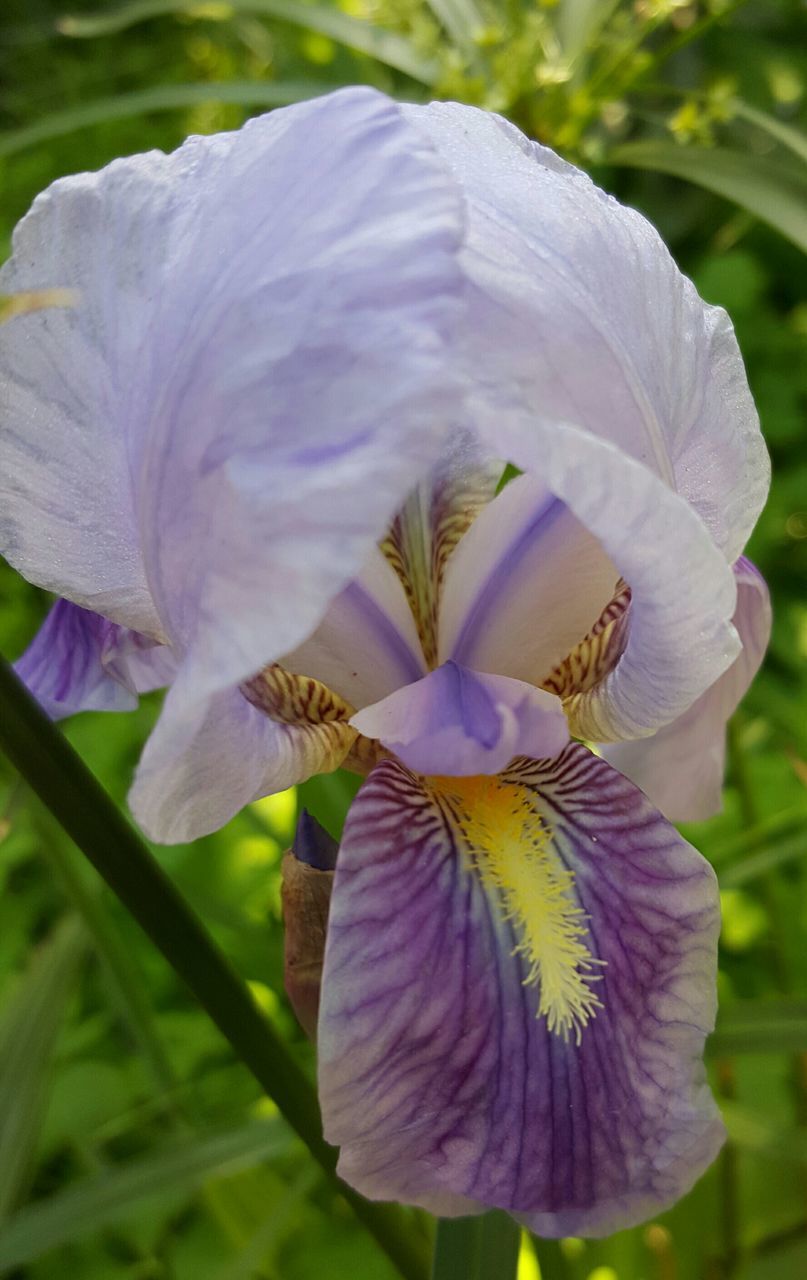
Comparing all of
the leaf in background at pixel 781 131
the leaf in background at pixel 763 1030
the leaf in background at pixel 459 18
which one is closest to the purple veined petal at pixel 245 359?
the leaf in background at pixel 763 1030

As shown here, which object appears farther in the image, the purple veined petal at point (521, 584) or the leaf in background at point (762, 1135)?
the leaf in background at point (762, 1135)

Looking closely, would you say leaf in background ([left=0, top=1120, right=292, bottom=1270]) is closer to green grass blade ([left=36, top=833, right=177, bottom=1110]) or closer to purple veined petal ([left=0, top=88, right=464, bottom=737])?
green grass blade ([left=36, top=833, right=177, bottom=1110])

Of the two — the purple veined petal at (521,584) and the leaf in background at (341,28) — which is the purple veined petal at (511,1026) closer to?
the purple veined petal at (521,584)

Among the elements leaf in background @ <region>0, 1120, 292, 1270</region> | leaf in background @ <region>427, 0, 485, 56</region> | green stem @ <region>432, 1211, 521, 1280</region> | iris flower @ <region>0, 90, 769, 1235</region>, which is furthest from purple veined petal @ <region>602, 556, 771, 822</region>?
leaf in background @ <region>427, 0, 485, 56</region>

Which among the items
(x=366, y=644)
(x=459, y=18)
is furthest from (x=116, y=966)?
(x=459, y=18)

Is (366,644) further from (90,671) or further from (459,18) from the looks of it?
(459,18)

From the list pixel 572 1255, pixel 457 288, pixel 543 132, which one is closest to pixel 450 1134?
pixel 457 288

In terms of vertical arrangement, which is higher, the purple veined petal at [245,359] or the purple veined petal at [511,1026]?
the purple veined petal at [245,359]
